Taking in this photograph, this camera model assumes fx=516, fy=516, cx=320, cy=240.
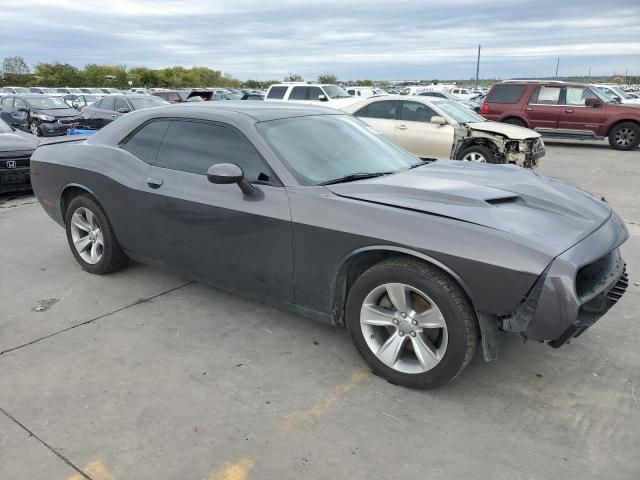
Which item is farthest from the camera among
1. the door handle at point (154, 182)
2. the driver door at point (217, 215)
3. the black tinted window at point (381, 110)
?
the black tinted window at point (381, 110)

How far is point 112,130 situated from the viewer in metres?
4.51

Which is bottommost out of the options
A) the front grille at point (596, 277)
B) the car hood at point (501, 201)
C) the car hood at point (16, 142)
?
the front grille at point (596, 277)

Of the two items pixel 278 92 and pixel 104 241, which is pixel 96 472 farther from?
pixel 278 92

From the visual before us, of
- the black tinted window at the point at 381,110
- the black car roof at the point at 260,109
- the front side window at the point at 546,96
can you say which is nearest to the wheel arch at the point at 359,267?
the black car roof at the point at 260,109

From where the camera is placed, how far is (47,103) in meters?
17.5

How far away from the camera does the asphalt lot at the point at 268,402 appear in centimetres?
243

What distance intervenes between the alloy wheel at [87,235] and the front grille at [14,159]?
395 cm

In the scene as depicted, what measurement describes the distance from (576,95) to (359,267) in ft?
47.3

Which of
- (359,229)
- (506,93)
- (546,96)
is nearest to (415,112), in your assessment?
(506,93)

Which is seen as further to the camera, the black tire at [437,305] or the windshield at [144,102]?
the windshield at [144,102]

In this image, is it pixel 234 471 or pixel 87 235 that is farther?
pixel 87 235

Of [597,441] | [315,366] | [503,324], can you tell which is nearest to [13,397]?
[315,366]

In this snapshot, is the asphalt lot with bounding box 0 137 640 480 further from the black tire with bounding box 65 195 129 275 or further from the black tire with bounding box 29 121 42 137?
A: the black tire with bounding box 29 121 42 137

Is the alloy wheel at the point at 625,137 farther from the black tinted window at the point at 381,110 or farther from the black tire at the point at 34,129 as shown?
the black tire at the point at 34,129
